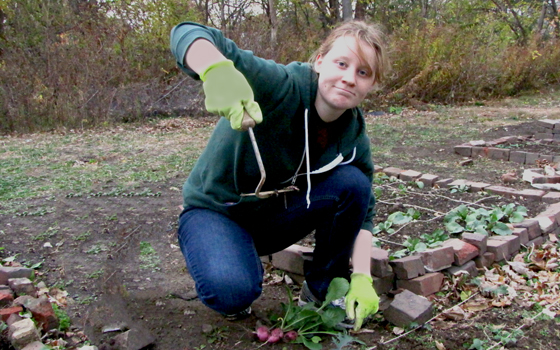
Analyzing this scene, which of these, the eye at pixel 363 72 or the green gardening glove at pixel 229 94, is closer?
the green gardening glove at pixel 229 94

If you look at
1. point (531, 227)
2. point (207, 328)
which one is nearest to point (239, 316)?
point (207, 328)

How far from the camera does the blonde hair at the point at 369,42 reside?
2.02 m

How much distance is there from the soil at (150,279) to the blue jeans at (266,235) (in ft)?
0.72

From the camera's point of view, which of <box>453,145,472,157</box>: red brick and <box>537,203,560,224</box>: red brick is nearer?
<box>537,203,560,224</box>: red brick

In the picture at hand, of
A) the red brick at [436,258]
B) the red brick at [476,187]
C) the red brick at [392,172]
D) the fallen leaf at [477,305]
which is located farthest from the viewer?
the red brick at [392,172]

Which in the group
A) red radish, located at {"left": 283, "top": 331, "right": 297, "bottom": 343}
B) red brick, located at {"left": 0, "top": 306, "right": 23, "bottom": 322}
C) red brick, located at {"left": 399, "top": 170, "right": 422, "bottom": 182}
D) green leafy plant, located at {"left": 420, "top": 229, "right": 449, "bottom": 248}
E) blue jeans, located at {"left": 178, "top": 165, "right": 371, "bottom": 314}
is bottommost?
red radish, located at {"left": 283, "top": 331, "right": 297, "bottom": 343}

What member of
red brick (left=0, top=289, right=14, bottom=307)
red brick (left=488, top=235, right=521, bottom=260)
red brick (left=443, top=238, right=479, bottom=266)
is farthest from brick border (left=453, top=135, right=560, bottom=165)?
red brick (left=0, top=289, right=14, bottom=307)

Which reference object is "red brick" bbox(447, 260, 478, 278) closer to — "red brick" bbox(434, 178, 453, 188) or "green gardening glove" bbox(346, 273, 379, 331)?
"green gardening glove" bbox(346, 273, 379, 331)

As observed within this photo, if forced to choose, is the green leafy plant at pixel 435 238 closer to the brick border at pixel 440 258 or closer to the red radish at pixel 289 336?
the brick border at pixel 440 258

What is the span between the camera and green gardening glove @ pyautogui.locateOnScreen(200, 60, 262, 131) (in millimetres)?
1671

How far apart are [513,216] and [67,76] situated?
7.00 m

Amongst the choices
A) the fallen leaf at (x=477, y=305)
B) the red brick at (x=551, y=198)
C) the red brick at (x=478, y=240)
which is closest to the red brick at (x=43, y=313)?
the fallen leaf at (x=477, y=305)

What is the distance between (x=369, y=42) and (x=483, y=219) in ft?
4.79

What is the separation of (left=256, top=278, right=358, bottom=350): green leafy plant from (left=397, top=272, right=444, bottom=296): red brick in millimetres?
406
